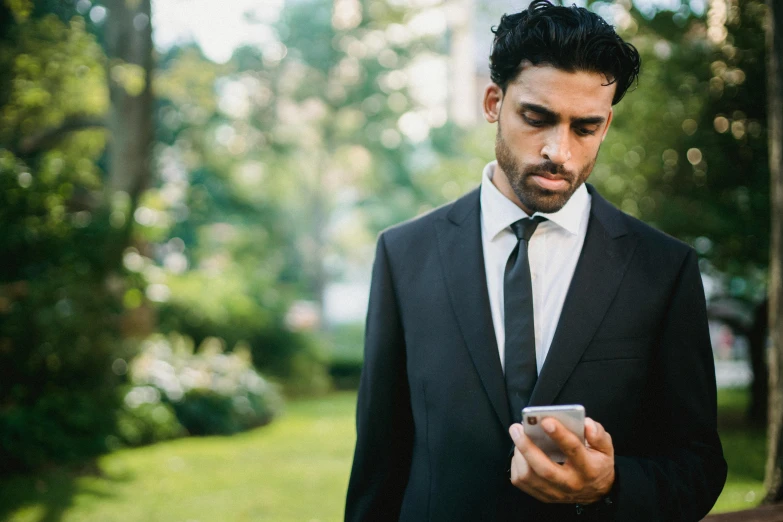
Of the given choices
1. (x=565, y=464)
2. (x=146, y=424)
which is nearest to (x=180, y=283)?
(x=146, y=424)

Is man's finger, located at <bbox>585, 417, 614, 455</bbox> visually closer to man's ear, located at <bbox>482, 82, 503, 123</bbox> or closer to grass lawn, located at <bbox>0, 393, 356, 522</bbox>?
man's ear, located at <bbox>482, 82, 503, 123</bbox>

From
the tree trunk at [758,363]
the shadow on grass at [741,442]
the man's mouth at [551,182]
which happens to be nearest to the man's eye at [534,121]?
the man's mouth at [551,182]

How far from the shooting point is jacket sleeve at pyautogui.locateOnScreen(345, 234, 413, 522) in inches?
80.8

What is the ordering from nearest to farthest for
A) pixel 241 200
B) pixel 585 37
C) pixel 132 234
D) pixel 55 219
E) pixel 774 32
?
pixel 585 37 → pixel 774 32 → pixel 55 219 → pixel 132 234 → pixel 241 200

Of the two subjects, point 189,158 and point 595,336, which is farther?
point 189,158

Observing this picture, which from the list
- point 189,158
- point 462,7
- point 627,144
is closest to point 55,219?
point 627,144

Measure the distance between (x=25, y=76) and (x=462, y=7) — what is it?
66.7 ft

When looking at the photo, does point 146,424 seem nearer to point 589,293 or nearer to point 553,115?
point 589,293

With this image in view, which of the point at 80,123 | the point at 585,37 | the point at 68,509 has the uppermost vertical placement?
the point at 80,123

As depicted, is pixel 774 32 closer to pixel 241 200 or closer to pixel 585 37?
pixel 585 37

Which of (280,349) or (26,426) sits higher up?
(280,349)

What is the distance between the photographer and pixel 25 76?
391 inches

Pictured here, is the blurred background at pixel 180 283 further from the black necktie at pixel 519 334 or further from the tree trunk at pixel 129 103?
the black necktie at pixel 519 334

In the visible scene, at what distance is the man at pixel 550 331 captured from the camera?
5.99ft
